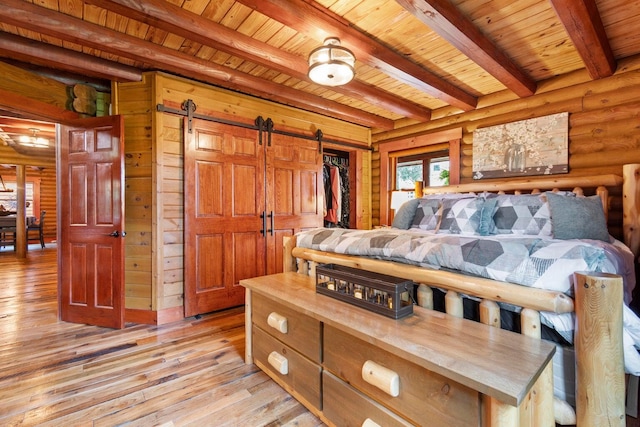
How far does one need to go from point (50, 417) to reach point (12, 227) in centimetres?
900

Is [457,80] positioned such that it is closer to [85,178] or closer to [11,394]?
[85,178]

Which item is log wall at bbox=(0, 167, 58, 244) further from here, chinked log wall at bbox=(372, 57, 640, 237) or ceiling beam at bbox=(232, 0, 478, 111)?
chinked log wall at bbox=(372, 57, 640, 237)

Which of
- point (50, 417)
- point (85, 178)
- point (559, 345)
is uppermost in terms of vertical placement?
point (85, 178)

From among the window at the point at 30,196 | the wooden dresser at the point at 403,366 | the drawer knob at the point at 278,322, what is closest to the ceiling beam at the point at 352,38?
the wooden dresser at the point at 403,366

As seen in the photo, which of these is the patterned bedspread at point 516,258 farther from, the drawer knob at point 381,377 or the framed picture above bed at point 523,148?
the framed picture above bed at point 523,148

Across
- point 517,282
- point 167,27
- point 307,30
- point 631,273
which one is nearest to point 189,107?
point 167,27

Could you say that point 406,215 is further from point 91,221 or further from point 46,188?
point 46,188

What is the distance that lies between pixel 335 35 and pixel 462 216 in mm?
1859

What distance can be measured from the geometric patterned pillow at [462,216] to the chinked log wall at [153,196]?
2.68 m

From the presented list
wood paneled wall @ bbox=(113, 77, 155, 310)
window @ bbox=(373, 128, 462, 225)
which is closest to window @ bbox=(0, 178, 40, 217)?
wood paneled wall @ bbox=(113, 77, 155, 310)

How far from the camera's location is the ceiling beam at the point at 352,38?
186 cm

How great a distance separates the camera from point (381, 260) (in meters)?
1.79

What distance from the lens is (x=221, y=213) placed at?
129 inches

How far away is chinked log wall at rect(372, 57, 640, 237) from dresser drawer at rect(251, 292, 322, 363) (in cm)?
305
